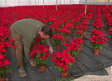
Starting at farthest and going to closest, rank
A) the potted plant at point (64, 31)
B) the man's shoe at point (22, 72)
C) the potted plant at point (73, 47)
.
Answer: the potted plant at point (64, 31), the potted plant at point (73, 47), the man's shoe at point (22, 72)

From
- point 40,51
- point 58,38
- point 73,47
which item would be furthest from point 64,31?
point 40,51

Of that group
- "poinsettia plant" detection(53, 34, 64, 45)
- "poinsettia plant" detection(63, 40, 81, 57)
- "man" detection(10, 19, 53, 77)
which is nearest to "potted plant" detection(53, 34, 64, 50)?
"poinsettia plant" detection(53, 34, 64, 45)

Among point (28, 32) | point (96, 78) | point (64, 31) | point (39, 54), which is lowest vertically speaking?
point (96, 78)

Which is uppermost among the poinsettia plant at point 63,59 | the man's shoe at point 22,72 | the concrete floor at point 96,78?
the poinsettia plant at point 63,59

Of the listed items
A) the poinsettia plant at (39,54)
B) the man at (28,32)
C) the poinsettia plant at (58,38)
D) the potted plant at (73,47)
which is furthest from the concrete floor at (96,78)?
the poinsettia plant at (58,38)

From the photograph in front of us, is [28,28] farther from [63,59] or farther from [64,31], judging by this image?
[64,31]

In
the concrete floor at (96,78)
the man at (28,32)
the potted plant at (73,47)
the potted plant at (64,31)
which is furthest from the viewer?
the potted plant at (64,31)

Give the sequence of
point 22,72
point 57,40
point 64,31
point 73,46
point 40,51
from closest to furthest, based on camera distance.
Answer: point 40,51 < point 22,72 < point 73,46 < point 57,40 < point 64,31

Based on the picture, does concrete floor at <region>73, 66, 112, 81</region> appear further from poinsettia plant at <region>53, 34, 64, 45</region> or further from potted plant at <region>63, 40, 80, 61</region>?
poinsettia plant at <region>53, 34, 64, 45</region>

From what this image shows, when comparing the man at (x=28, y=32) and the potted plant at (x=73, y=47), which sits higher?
the man at (x=28, y=32)

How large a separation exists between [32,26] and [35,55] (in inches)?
25.7

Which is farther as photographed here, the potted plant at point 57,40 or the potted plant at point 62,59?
the potted plant at point 57,40

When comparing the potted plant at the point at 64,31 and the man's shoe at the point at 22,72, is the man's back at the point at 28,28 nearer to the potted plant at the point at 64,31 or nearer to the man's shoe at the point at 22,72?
the man's shoe at the point at 22,72

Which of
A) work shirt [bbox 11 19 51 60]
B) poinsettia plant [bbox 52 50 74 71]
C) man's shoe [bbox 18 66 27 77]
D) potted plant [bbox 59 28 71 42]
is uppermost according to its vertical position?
work shirt [bbox 11 19 51 60]
